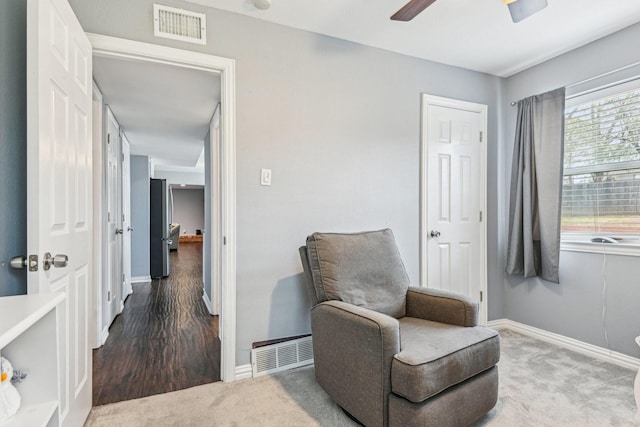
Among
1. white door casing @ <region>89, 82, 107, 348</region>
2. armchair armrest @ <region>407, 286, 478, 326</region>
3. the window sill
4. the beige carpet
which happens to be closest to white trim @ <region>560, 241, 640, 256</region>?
the window sill

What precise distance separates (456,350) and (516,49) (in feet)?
8.03

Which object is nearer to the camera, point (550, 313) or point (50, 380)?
point (50, 380)

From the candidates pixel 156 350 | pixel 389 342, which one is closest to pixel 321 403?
pixel 389 342

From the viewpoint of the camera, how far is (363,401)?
5.17 ft

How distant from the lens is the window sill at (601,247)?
231cm

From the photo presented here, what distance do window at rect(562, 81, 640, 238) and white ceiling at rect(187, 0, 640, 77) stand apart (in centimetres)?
49

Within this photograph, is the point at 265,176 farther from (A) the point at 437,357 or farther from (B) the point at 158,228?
(B) the point at 158,228

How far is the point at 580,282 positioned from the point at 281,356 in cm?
236

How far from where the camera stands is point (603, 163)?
251 cm

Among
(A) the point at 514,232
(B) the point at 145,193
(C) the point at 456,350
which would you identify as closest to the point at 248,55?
(C) the point at 456,350

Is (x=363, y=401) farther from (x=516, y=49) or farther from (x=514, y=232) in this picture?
(x=516, y=49)

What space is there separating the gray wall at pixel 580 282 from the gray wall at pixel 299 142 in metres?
0.96

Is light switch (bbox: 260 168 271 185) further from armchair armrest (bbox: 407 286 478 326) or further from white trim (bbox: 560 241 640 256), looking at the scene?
white trim (bbox: 560 241 640 256)

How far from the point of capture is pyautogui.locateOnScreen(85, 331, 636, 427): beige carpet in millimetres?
1731
